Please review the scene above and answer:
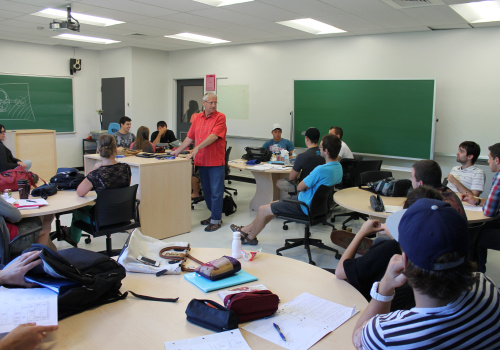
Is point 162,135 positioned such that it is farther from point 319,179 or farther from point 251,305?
point 251,305

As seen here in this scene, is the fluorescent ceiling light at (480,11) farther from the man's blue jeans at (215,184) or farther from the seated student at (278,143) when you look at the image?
the man's blue jeans at (215,184)

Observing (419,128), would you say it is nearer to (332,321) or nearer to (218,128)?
(218,128)

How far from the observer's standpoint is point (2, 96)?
8461 mm

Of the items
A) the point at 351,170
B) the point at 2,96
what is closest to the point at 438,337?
the point at 351,170

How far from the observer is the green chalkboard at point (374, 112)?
20.6ft

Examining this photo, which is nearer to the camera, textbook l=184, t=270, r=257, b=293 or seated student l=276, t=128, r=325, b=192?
textbook l=184, t=270, r=257, b=293

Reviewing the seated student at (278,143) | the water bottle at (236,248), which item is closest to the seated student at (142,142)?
the seated student at (278,143)

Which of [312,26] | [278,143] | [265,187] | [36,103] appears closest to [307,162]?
[265,187]

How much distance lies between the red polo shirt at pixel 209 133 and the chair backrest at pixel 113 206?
1.54m

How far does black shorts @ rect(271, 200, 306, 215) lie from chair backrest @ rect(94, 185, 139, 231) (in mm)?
1448

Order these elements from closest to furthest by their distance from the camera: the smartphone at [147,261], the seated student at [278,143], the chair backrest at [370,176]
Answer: the smartphone at [147,261]
the chair backrest at [370,176]
the seated student at [278,143]

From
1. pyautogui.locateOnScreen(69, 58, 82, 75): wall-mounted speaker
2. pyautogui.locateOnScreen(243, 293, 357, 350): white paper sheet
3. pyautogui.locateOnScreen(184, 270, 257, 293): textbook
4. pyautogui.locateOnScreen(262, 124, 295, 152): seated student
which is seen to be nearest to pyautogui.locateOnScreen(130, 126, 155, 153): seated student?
pyautogui.locateOnScreen(262, 124, 295, 152): seated student

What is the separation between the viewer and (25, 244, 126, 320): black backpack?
1.63 metres

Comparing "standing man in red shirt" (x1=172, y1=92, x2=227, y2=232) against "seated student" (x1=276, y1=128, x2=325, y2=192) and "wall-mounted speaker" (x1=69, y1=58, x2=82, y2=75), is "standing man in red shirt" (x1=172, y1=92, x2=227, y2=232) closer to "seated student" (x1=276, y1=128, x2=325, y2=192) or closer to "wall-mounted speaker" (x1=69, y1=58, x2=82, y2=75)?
"seated student" (x1=276, y1=128, x2=325, y2=192)
